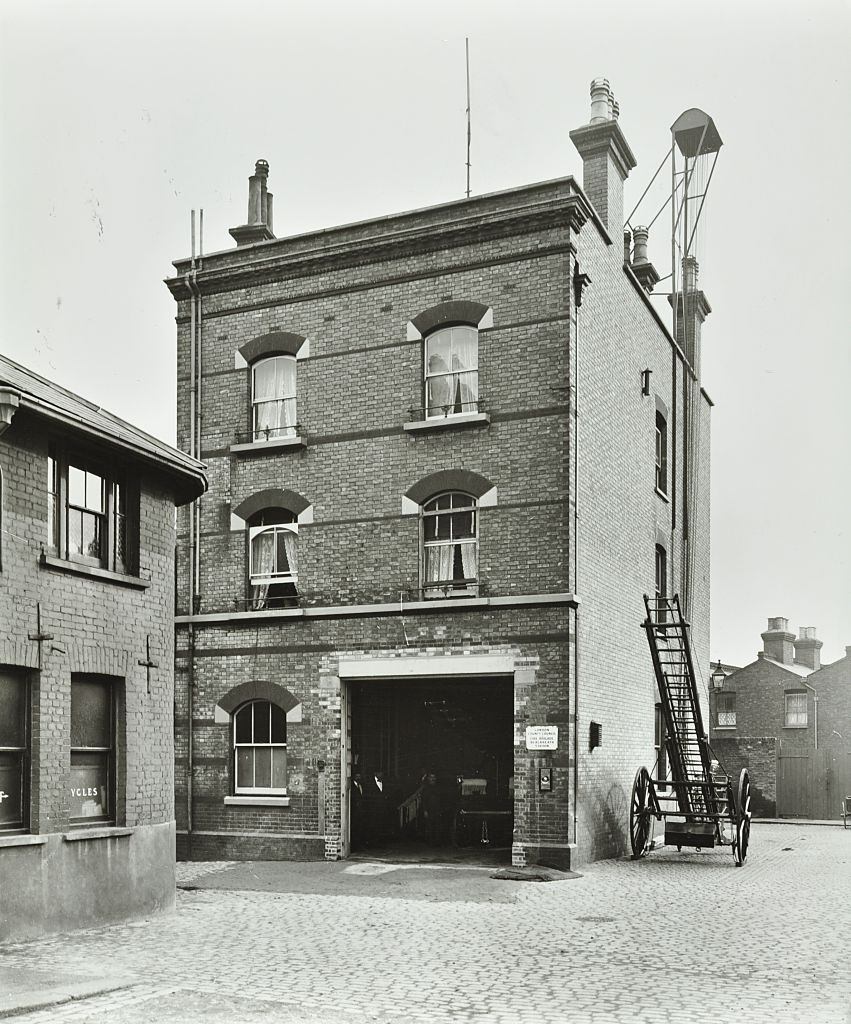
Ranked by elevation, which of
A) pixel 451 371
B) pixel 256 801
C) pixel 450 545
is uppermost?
pixel 451 371

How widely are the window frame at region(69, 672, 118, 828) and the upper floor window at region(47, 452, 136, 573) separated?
130 cm

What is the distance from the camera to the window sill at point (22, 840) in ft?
37.2

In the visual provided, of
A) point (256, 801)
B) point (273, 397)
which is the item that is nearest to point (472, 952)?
point (256, 801)

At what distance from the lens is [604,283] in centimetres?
2100

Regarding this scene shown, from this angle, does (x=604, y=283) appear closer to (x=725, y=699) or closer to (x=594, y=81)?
(x=594, y=81)

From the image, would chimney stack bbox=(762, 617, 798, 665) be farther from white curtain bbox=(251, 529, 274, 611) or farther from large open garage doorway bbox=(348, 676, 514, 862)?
white curtain bbox=(251, 529, 274, 611)

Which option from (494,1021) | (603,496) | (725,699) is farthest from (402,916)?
(725,699)

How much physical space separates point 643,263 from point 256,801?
15.1m

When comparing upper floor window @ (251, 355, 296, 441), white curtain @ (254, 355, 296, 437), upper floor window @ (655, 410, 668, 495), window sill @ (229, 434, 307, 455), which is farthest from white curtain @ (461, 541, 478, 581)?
upper floor window @ (655, 410, 668, 495)

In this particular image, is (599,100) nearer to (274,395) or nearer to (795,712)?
(274,395)

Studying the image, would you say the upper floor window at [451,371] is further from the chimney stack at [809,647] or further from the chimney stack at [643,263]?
the chimney stack at [809,647]

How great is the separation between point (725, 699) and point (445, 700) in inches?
1017

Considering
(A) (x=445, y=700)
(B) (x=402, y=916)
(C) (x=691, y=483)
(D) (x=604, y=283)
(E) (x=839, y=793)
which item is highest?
(D) (x=604, y=283)

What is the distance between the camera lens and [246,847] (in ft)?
63.9
